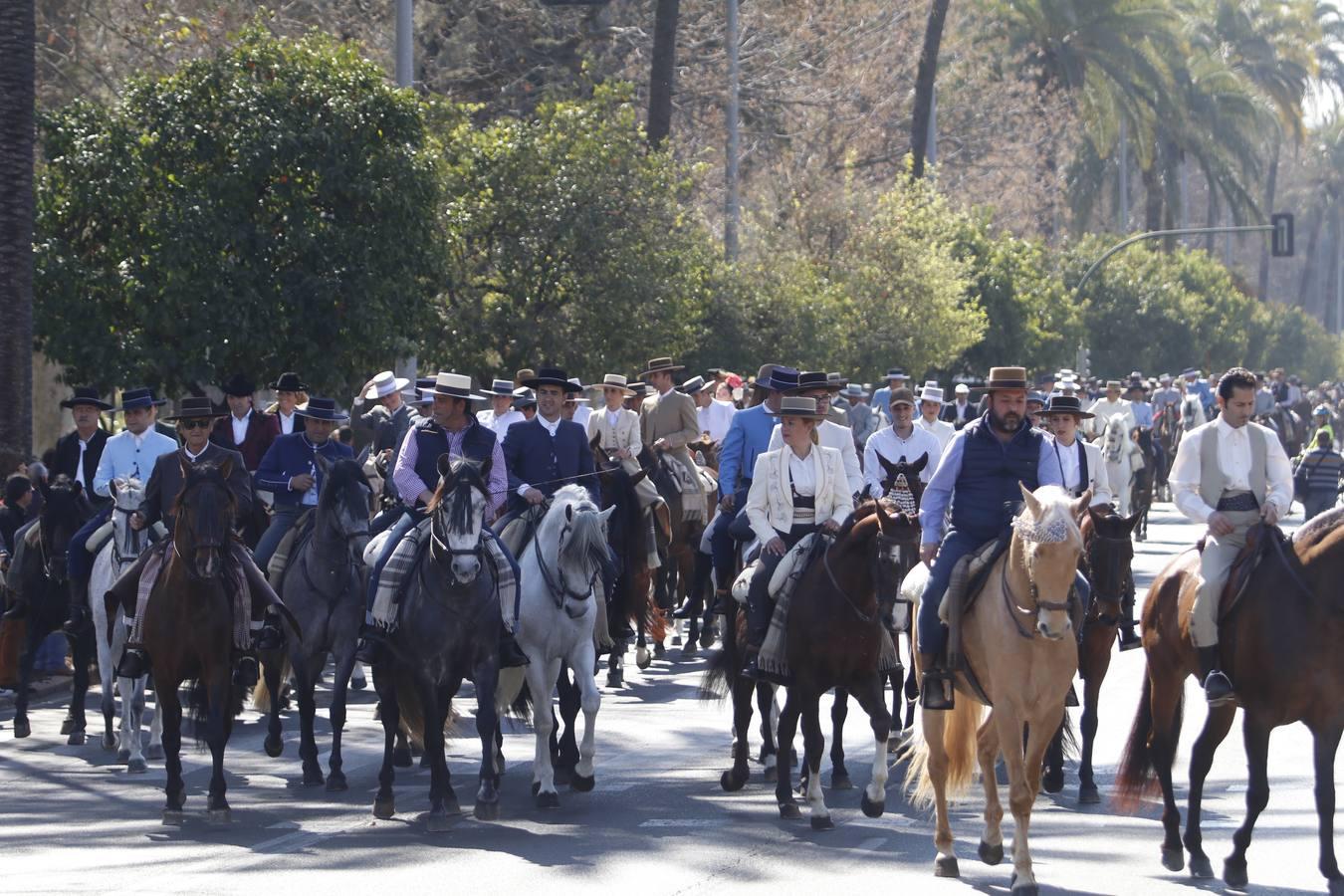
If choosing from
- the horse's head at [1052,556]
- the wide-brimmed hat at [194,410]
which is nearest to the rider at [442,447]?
the wide-brimmed hat at [194,410]

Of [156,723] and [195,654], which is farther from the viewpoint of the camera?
[156,723]

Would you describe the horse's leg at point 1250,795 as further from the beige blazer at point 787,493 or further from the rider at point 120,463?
the rider at point 120,463

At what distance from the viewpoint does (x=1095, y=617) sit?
12508 mm

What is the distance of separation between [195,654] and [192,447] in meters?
1.87

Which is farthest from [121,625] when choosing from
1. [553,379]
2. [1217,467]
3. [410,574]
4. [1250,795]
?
[1250,795]

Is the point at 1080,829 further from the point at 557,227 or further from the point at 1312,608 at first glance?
the point at 557,227

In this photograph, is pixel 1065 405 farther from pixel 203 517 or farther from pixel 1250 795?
pixel 203 517

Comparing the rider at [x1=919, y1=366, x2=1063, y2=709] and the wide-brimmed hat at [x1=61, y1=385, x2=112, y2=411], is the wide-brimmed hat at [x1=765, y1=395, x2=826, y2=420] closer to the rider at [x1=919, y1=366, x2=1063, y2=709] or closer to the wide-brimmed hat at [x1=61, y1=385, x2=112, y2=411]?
the rider at [x1=919, y1=366, x2=1063, y2=709]

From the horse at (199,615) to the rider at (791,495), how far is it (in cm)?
324

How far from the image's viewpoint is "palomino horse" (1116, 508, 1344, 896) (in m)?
9.83

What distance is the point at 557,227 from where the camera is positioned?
90.8 ft

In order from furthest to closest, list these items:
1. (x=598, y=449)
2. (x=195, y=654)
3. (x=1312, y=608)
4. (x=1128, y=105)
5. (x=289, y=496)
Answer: (x=1128, y=105), (x=598, y=449), (x=289, y=496), (x=195, y=654), (x=1312, y=608)

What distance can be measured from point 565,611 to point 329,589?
6.29ft

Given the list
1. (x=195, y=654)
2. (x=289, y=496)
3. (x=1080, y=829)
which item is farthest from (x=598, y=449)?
(x=1080, y=829)
